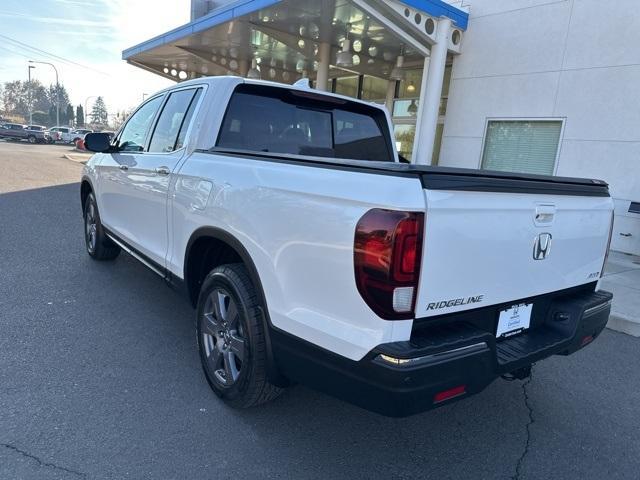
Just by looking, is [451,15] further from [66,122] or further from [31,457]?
[66,122]

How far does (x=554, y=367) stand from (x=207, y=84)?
3552mm

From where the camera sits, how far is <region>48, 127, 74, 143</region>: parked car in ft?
153

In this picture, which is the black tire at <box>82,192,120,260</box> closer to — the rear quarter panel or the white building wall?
the rear quarter panel

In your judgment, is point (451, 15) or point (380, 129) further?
point (451, 15)

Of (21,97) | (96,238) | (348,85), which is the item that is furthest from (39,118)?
(96,238)

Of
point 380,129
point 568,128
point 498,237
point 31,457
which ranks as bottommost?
point 31,457

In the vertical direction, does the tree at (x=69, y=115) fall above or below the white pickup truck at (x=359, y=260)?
above

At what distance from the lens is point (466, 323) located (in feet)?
7.18

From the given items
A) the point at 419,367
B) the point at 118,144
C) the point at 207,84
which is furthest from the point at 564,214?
the point at 118,144

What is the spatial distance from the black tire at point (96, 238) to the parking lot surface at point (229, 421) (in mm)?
1349

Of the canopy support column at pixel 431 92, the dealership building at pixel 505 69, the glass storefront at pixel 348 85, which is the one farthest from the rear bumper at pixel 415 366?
the glass storefront at pixel 348 85

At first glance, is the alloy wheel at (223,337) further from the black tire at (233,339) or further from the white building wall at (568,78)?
the white building wall at (568,78)

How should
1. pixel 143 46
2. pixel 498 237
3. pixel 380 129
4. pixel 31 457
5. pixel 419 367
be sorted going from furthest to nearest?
1. pixel 143 46
2. pixel 380 129
3. pixel 31 457
4. pixel 498 237
5. pixel 419 367

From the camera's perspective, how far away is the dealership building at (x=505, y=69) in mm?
8391
